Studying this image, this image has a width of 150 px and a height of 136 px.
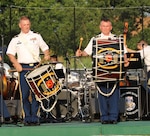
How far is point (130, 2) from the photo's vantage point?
91.6 feet

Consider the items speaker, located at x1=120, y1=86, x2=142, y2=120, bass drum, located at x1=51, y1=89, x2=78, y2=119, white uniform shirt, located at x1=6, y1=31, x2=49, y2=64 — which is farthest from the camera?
bass drum, located at x1=51, y1=89, x2=78, y2=119

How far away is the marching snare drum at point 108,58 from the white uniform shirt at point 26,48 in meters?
0.84

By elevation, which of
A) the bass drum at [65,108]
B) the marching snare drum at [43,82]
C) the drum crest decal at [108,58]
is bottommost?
the bass drum at [65,108]

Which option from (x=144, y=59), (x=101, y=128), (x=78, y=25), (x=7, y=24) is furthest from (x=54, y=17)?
(x=101, y=128)

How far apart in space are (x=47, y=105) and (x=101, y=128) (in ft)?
4.08

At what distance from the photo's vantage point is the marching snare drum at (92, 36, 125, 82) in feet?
25.2

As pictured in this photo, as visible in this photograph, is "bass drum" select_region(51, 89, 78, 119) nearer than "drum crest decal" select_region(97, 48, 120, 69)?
No

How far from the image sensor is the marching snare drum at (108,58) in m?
7.69

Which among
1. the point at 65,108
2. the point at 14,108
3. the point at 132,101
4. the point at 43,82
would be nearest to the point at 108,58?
the point at 43,82

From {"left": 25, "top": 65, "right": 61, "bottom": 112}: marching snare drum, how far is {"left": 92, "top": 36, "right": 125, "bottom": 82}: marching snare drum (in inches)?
23.9

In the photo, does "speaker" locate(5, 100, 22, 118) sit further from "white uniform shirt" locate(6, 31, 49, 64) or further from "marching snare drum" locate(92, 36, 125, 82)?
"marching snare drum" locate(92, 36, 125, 82)

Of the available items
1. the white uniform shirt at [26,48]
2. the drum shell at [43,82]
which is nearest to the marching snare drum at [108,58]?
Answer: the drum shell at [43,82]

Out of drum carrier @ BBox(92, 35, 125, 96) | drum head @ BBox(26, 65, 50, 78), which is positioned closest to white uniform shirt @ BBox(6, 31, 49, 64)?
drum head @ BBox(26, 65, 50, 78)

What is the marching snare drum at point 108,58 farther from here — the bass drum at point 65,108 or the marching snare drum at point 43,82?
the bass drum at point 65,108
